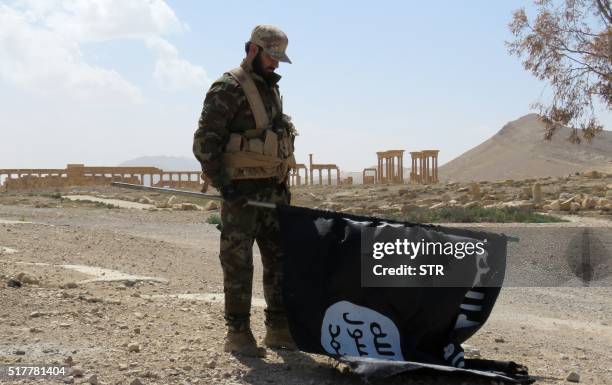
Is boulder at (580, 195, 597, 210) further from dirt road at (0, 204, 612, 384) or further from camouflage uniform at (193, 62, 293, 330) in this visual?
camouflage uniform at (193, 62, 293, 330)

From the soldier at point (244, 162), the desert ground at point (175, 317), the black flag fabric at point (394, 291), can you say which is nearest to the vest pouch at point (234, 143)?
the soldier at point (244, 162)

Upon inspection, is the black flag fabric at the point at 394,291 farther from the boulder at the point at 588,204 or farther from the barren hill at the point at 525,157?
the barren hill at the point at 525,157

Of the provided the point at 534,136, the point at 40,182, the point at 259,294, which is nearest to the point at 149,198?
the point at 40,182

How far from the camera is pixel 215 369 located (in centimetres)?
428

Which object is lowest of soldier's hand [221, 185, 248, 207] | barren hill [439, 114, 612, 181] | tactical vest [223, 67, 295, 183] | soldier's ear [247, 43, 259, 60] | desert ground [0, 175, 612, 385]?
desert ground [0, 175, 612, 385]

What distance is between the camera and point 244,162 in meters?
4.71

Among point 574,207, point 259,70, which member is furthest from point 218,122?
point 574,207

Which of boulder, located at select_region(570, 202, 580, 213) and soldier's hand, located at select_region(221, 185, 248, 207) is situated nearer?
soldier's hand, located at select_region(221, 185, 248, 207)

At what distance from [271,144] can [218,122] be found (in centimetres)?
35

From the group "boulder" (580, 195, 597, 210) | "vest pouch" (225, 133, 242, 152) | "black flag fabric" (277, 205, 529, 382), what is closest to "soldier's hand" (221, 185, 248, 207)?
"vest pouch" (225, 133, 242, 152)

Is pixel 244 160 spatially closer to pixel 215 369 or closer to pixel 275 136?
pixel 275 136

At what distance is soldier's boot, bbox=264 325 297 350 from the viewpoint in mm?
4880

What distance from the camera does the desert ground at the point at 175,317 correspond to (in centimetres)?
428

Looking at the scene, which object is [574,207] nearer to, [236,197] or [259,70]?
[259,70]
